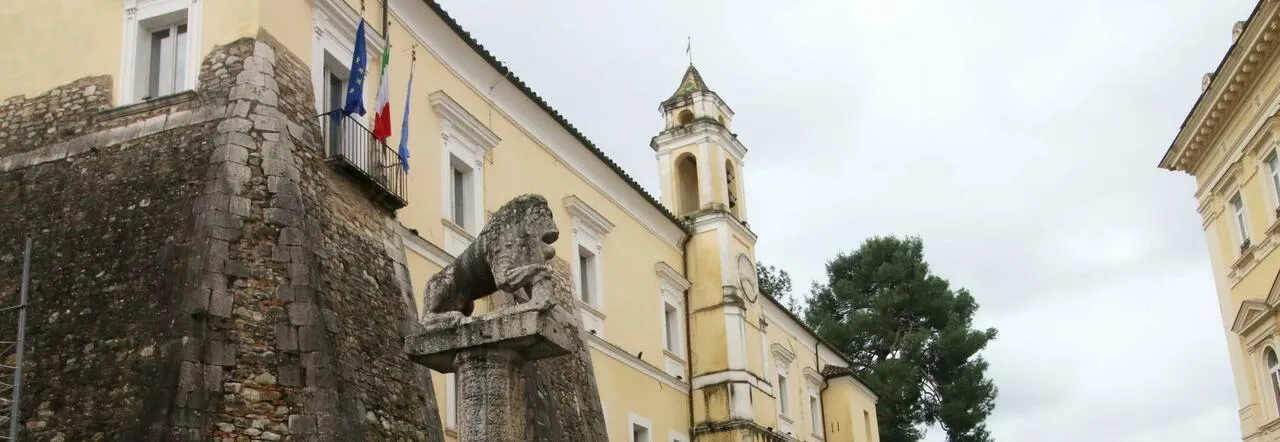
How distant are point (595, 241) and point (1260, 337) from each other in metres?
12.4

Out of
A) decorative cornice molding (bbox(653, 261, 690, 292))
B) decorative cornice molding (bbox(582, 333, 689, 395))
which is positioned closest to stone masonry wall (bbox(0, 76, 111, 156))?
decorative cornice molding (bbox(582, 333, 689, 395))

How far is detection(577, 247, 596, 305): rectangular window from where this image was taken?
21.2m

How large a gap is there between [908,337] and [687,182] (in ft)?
72.0

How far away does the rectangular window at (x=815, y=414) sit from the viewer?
32500mm

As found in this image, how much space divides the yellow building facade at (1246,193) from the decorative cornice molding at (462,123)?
12.8 meters

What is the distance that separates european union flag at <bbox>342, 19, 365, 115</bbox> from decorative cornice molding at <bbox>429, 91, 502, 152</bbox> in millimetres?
2978

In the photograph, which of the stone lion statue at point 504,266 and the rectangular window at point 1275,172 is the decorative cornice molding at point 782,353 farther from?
the stone lion statue at point 504,266

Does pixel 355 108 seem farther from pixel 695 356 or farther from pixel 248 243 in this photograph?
pixel 695 356

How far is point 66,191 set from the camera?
1243cm

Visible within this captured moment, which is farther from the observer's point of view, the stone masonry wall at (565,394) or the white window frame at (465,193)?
the white window frame at (465,193)

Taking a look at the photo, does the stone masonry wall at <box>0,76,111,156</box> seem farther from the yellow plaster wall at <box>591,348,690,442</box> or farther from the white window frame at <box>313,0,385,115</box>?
the yellow plaster wall at <box>591,348,690,442</box>

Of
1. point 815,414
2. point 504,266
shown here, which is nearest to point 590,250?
point 504,266

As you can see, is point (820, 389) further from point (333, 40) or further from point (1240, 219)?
point (333, 40)

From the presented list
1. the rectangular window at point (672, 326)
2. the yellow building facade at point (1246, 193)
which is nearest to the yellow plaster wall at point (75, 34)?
the rectangular window at point (672, 326)
